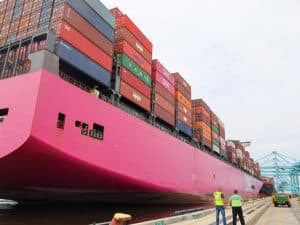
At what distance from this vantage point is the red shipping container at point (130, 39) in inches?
600

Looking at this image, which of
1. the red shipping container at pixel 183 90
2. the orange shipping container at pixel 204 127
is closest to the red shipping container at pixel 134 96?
the red shipping container at pixel 183 90

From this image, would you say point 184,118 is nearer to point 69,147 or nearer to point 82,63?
point 82,63

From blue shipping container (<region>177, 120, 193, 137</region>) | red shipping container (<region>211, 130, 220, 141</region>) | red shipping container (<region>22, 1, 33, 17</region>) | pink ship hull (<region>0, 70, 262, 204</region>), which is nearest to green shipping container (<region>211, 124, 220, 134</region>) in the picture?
red shipping container (<region>211, 130, 220, 141</region>)

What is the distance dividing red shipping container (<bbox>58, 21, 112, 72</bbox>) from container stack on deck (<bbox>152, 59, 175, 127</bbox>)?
5.74m

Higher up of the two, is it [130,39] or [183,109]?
[130,39]

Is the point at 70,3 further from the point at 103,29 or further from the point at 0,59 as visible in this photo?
the point at 0,59

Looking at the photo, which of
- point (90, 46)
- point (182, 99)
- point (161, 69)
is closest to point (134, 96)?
point (90, 46)

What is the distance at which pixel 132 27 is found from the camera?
1623 centimetres

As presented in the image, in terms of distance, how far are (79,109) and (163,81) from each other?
10870 millimetres

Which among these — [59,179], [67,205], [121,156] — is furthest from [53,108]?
[67,205]

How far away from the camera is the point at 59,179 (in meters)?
9.77

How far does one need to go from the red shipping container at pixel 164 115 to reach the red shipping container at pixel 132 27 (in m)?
4.64

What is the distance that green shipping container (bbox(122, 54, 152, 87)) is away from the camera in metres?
14.6

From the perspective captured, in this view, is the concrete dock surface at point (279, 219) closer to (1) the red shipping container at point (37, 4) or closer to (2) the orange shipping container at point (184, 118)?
(2) the orange shipping container at point (184, 118)
